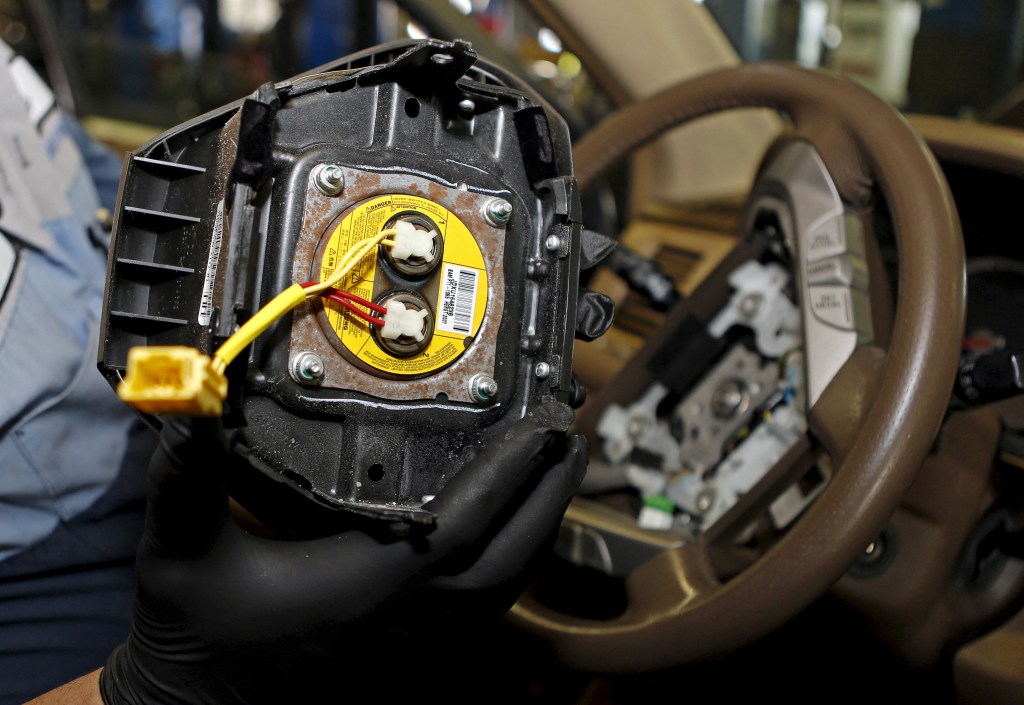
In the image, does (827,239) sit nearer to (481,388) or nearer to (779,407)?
(779,407)

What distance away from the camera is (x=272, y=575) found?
701 millimetres

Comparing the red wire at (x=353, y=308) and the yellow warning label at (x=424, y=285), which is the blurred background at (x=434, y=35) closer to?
the yellow warning label at (x=424, y=285)

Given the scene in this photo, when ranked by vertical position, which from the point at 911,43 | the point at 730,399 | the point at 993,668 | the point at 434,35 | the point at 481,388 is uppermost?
the point at 911,43

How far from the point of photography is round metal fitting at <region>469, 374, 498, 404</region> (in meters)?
0.76

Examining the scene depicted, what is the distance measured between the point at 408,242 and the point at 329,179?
8cm

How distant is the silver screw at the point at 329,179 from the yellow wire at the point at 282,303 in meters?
0.05

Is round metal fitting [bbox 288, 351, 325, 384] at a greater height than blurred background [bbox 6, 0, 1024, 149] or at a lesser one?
lesser

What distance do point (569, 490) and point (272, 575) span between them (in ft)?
0.92

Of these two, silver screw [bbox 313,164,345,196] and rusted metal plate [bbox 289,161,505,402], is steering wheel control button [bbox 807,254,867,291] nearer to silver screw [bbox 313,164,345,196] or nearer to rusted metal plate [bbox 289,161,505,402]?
rusted metal plate [bbox 289,161,505,402]

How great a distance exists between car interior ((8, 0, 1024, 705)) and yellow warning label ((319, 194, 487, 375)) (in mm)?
251

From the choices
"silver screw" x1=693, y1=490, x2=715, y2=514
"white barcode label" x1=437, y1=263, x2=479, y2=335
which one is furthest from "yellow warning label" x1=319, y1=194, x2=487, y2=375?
"silver screw" x1=693, y1=490, x2=715, y2=514

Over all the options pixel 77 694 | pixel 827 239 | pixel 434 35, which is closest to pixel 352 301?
pixel 77 694

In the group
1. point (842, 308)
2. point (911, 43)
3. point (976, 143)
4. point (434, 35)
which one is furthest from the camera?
point (911, 43)

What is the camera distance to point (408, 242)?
0.70m
